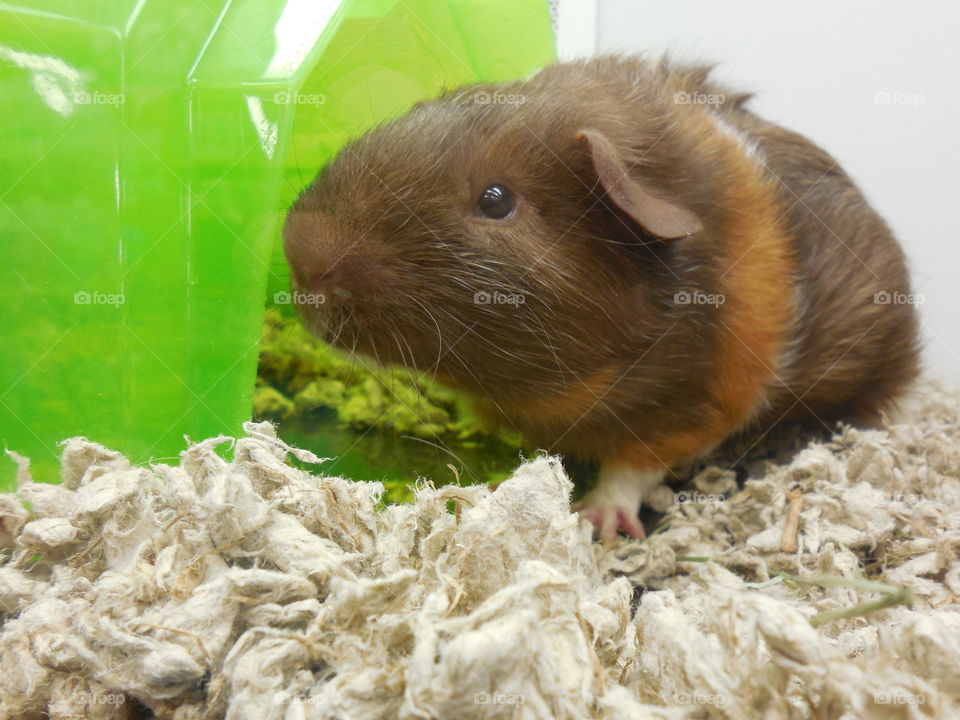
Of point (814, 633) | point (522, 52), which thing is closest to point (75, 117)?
point (522, 52)

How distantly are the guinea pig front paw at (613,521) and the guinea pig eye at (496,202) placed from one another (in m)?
0.98

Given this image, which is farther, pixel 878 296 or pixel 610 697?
pixel 878 296

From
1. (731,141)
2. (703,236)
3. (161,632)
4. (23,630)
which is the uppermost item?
(731,141)

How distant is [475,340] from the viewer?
1808mm

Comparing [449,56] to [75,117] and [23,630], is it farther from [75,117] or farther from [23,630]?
[23,630]

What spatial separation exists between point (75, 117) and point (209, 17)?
445mm

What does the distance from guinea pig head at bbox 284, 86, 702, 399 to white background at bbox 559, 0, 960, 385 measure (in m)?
1.19
